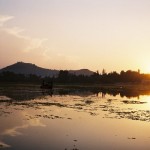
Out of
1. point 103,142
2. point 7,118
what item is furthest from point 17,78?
point 103,142

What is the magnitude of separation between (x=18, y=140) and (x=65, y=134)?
4072 mm

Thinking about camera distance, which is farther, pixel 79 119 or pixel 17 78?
pixel 17 78

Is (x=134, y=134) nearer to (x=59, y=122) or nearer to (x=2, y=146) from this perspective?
(x=59, y=122)

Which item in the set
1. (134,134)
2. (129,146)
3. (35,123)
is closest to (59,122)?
(35,123)

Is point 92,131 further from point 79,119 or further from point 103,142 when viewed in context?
point 79,119

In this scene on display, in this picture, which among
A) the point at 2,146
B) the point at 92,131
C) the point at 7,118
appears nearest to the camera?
the point at 2,146

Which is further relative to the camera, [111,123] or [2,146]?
A: [111,123]

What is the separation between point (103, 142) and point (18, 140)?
5.37 m

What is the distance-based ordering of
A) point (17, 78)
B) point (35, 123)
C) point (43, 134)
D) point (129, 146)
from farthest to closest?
1. point (17, 78)
2. point (35, 123)
3. point (43, 134)
4. point (129, 146)

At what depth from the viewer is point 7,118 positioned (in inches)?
1158

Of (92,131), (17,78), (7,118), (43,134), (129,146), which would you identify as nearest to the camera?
(129,146)

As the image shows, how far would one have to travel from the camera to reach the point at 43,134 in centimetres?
2214

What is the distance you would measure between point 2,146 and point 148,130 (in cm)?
1257

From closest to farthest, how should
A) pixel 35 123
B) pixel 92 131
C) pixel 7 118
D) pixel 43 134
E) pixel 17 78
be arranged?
pixel 43 134, pixel 92 131, pixel 35 123, pixel 7 118, pixel 17 78
